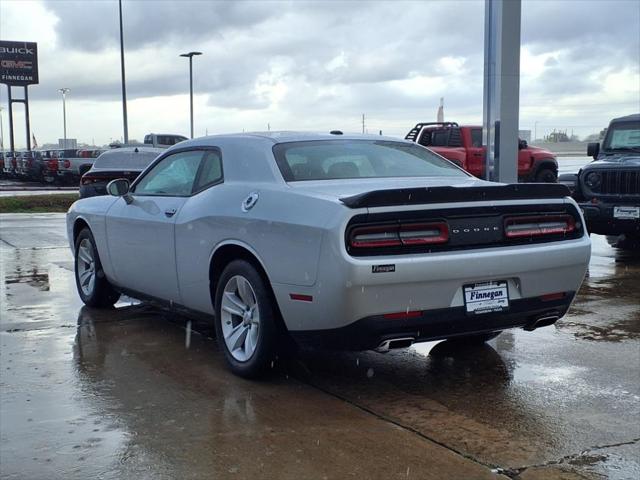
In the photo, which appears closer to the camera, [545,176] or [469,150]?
[469,150]

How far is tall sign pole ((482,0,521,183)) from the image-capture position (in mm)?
9859

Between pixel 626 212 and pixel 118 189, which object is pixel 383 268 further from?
pixel 626 212

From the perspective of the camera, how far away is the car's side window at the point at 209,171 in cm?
561

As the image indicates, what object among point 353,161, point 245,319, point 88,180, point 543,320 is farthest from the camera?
point 88,180

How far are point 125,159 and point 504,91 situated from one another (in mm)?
9243

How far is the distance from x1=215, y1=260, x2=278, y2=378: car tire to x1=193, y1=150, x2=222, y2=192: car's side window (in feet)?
2.51

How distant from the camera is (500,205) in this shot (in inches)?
185

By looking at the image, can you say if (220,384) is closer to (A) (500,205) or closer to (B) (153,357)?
(B) (153,357)

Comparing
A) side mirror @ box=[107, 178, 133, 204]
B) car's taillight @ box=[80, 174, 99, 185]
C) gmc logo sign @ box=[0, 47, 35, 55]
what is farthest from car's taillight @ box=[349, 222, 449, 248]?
gmc logo sign @ box=[0, 47, 35, 55]

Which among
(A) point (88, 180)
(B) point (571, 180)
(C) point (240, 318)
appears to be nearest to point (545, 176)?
(B) point (571, 180)

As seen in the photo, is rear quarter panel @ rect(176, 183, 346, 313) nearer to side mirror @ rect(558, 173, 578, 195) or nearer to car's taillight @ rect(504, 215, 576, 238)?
car's taillight @ rect(504, 215, 576, 238)

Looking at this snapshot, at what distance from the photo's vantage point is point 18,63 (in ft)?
184

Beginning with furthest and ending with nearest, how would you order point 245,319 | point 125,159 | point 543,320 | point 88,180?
point 125,159, point 88,180, point 245,319, point 543,320

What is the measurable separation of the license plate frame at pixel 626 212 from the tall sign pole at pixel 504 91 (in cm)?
181
